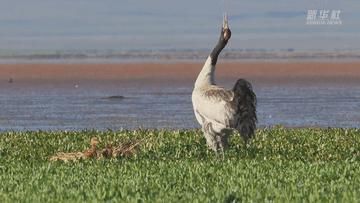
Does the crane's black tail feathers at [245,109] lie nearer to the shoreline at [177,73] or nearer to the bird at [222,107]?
the bird at [222,107]

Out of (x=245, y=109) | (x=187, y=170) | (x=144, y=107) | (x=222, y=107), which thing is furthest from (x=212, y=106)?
(x=144, y=107)

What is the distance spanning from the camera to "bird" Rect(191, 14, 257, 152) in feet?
54.9

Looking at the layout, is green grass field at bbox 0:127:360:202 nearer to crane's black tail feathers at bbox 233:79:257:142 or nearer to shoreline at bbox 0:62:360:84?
crane's black tail feathers at bbox 233:79:257:142

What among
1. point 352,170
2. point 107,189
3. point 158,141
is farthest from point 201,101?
point 107,189

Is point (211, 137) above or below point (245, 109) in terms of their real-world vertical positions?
below

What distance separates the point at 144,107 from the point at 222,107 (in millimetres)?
20552

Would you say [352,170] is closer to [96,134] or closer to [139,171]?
[139,171]

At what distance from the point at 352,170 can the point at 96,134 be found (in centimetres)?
739

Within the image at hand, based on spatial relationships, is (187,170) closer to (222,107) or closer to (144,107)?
(222,107)

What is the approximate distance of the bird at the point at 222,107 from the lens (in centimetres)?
1673

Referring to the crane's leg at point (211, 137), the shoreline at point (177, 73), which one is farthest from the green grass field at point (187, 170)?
the shoreline at point (177, 73)

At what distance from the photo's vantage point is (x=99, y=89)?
49.8 meters

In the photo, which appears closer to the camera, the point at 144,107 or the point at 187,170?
the point at 187,170

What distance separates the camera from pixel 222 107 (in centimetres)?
1706
